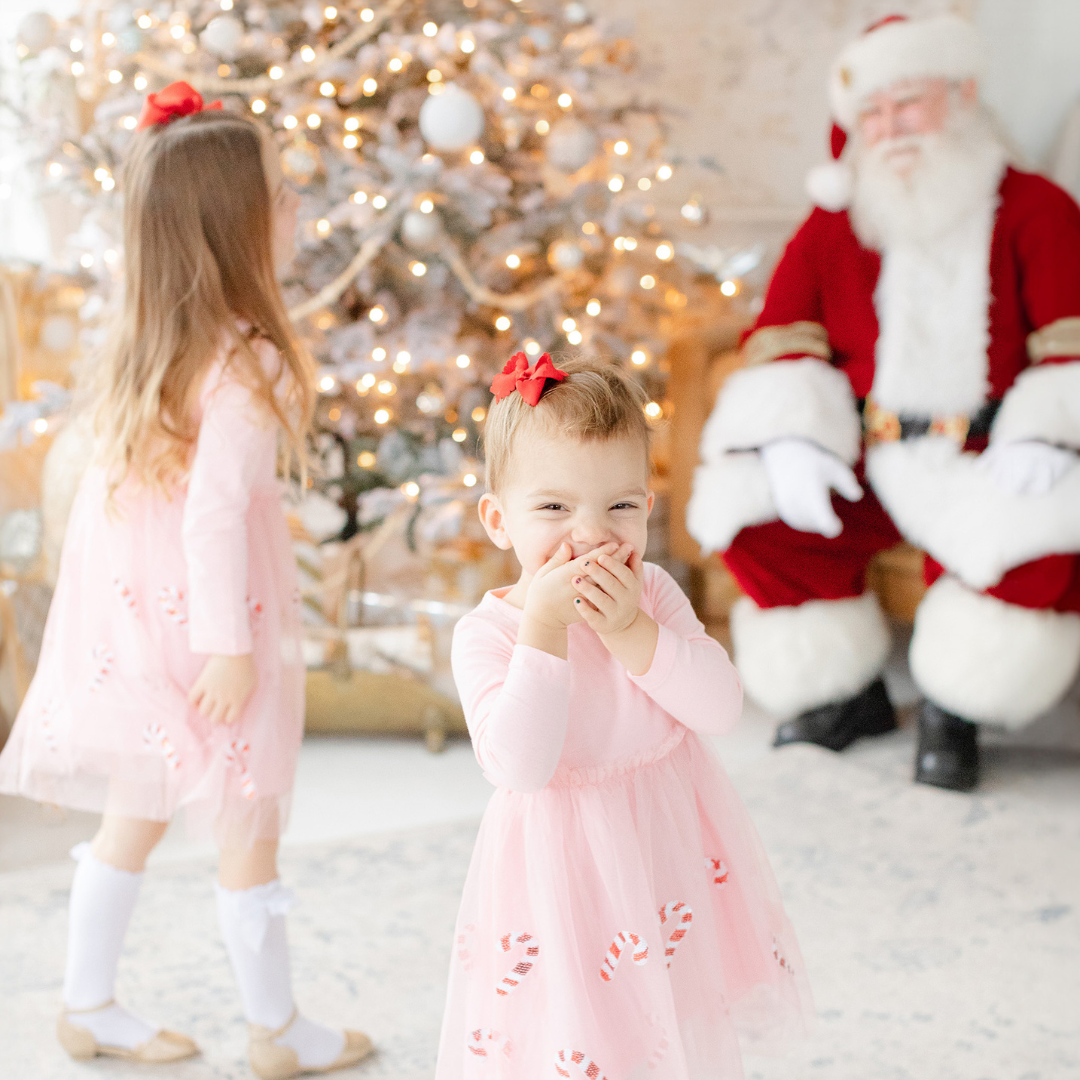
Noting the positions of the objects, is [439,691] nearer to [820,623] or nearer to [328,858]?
[328,858]

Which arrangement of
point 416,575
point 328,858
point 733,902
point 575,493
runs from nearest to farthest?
point 575,493
point 733,902
point 328,858
point 416,575

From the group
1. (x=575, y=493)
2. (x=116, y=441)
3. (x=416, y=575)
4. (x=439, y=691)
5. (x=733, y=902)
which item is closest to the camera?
(x=575, y=493)

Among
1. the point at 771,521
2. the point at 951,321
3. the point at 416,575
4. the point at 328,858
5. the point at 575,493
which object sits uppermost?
the point at 951,321

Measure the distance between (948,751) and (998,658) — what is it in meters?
0.23

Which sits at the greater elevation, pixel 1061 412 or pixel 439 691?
pixel 1061 412

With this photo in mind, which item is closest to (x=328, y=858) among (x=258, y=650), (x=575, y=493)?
(x=258, y=650)

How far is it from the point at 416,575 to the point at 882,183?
1.46 m

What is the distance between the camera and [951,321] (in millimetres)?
2316

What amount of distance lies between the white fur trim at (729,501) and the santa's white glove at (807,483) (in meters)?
0.03

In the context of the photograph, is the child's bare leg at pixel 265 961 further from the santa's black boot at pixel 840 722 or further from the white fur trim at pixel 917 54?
the white fur trim at pixel 917 54

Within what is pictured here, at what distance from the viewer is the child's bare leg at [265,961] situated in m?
1.37

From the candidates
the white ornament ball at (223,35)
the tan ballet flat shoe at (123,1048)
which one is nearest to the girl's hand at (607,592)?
the tan ballet flat shoe at (123,1048)

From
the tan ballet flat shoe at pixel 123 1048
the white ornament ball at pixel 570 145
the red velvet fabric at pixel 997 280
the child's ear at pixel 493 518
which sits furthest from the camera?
the white ornament ball at pixel 570 145

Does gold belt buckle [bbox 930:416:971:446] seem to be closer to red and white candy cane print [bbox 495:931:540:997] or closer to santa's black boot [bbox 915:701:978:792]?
santa's black boot [bbox 915:701:978:792]
